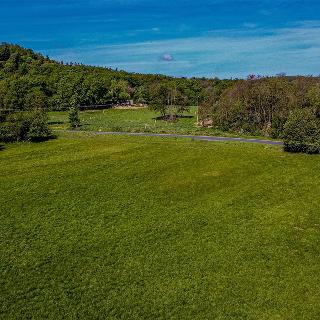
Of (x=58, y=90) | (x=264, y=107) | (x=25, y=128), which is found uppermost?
(x=58, y=90)

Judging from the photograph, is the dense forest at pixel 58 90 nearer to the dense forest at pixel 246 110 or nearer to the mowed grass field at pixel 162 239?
the dense forest at pixel 246 110

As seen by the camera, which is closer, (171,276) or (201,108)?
(171,276)

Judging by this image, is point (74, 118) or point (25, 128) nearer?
point (25, 128)

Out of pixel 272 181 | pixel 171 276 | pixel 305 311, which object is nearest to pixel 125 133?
pixel 272 181

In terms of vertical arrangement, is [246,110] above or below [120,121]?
above

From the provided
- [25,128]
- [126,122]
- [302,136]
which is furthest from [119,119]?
[302,136]

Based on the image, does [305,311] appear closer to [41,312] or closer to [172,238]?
[172,238]

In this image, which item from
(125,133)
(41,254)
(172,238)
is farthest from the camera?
(125,133)

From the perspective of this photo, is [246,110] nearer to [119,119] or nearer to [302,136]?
[302,136]
